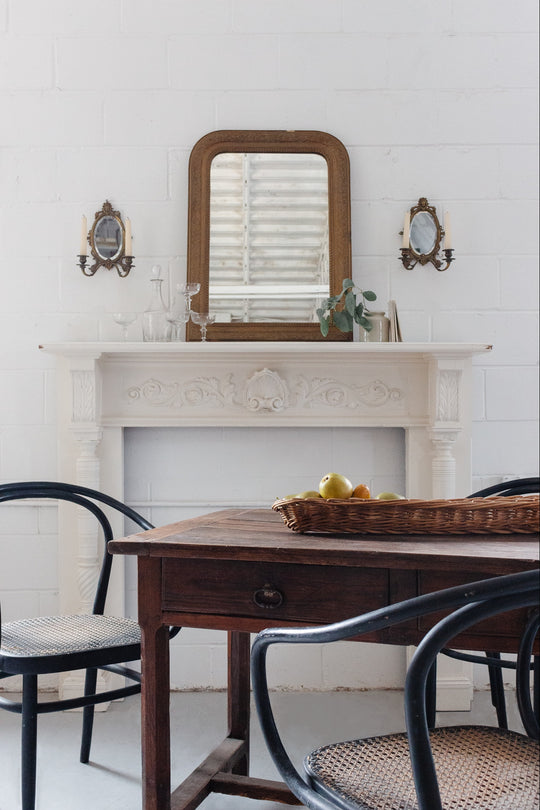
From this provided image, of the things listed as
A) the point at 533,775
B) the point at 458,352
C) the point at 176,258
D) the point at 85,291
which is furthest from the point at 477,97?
the point at 533,775

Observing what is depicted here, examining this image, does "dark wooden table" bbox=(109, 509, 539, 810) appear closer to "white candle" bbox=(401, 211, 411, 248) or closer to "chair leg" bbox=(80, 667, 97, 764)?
"chair leg" bbox=(80, 667, 97, 764)

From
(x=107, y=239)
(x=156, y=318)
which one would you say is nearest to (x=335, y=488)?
(x=156, y=318)

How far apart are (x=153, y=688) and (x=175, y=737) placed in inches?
41.4

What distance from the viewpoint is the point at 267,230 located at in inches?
107

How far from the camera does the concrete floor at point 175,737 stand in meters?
2.04

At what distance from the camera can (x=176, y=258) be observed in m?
2.78

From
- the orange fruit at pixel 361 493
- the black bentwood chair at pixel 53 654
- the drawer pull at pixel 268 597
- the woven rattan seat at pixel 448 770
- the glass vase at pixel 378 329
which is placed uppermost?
the glass vase at pixel 378 329

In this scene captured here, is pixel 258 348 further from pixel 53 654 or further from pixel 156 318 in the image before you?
pixel 53 654

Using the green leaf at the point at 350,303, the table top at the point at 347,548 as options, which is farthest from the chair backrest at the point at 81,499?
the green leaf at the point at 350,303

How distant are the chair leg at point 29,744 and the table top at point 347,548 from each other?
1.78 feet

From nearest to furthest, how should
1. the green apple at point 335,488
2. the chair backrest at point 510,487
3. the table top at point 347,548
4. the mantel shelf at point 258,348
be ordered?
the table top at point 347,548 → the green apple at point 335,488 → the chair backrest at point 510,487 → the mantel shelf at point 258,348

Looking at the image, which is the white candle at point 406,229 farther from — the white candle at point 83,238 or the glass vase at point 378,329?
the white candle at point 83,238

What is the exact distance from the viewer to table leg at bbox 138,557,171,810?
144cm

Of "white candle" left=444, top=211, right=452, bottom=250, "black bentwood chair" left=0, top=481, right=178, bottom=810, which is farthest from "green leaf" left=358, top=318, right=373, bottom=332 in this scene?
"black bentwood chair" left=0, top=481, right=178, bottom=810
